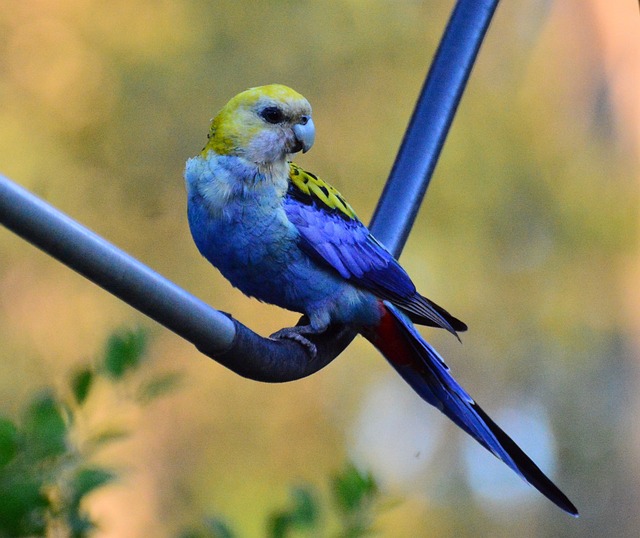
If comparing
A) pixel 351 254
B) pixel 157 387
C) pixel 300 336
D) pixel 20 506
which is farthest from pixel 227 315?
pixel 351 254

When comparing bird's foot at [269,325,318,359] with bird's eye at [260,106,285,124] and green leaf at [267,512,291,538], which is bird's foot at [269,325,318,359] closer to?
bird's eye at [260,106,285,124]

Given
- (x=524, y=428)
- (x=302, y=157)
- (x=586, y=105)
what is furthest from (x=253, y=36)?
(x=524, y=428)

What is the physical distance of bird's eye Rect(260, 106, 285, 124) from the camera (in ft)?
8.59

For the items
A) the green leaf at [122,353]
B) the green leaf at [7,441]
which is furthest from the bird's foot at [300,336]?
the green leaf at [7,441]

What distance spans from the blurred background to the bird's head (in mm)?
4376

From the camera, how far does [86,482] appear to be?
118 centimetres

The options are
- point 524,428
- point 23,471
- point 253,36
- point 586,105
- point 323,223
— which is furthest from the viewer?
point 586,105

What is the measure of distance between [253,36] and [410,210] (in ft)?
19.6

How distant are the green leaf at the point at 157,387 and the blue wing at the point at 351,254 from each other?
1.16m

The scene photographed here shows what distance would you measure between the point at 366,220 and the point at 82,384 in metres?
6.40

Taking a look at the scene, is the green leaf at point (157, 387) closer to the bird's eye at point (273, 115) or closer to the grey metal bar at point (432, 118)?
the grey metal bar at point (432, 118)

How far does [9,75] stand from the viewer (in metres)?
7.37

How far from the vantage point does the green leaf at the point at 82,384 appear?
130 cm

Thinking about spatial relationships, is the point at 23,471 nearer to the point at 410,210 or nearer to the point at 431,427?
the point at 410,210
